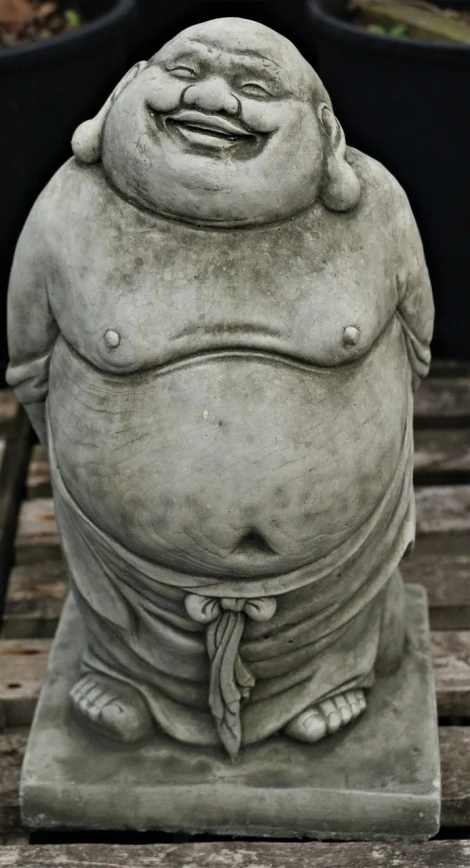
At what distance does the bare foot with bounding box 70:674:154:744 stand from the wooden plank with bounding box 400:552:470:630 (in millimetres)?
705

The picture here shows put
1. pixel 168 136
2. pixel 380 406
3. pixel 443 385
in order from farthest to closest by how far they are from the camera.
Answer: pixel 443 385 → pixel 380 406 → pixel 168 136

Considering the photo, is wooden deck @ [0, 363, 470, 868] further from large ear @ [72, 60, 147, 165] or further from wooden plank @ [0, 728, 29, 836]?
large ear @ [72, 60, 147, 165]

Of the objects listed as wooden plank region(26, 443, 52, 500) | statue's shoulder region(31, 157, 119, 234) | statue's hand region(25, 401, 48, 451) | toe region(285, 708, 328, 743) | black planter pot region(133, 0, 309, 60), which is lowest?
wooden plank region(26, 443, 52, 500)

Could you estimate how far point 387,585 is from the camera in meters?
2.37

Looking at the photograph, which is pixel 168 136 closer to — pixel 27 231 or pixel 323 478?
pixel 27 231

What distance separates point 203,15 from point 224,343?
8.83 ft

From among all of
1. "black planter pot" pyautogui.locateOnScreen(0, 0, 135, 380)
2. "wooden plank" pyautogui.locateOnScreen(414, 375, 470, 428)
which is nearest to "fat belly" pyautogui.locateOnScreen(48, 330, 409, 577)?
"wooden plank" pyautogui.locateOnScreen(414, 375, 470, 428)

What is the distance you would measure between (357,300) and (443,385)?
1.42 m

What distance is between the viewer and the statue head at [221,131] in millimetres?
1919

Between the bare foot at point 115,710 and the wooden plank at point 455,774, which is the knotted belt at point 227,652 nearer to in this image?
the bare foot at point 115,710

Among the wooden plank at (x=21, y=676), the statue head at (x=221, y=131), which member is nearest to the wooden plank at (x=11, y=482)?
the wooden plank at (x=21, y=676)

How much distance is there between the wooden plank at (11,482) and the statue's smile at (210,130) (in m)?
1.24

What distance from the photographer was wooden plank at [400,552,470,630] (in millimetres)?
2797

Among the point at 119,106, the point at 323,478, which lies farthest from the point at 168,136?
the point at 323,478
